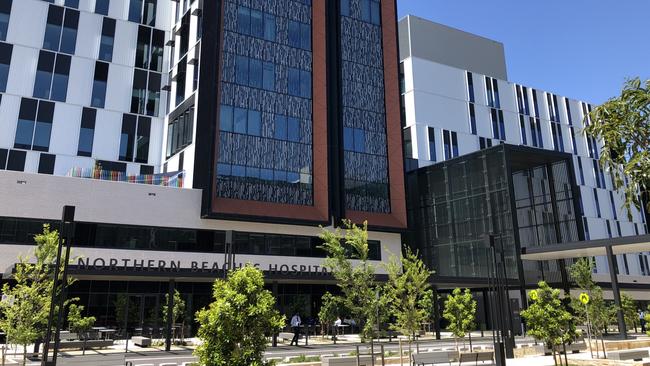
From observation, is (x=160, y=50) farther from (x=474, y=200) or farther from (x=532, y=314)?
(x=532, y=314)

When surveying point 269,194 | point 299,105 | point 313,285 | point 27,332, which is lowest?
point 27,332

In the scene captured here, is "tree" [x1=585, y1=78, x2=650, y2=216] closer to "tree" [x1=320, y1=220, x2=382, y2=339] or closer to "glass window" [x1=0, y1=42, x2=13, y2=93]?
"tree" [x1=320, y1=220, x2=382, y2=339]

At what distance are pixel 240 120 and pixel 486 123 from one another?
42.9m

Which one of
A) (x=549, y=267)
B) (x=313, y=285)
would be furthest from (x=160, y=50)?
(x=549, y=267)

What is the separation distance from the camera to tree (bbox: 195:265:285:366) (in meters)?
11.2

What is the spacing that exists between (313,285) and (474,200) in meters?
17.3

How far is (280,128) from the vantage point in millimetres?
46906

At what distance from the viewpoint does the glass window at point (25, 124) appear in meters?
44.3

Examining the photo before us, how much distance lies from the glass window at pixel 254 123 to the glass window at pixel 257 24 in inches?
302

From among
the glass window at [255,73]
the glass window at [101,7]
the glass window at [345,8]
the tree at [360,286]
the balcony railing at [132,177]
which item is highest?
the glass window at [345,8]

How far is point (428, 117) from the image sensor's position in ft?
226

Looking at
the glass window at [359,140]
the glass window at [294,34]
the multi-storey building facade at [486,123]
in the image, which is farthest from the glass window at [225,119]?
the multi-storey building facade at [486,123]

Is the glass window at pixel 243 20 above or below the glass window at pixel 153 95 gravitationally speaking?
above

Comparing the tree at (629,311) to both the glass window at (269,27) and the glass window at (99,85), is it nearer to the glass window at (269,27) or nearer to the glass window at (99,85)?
the glass window at (269,27)
